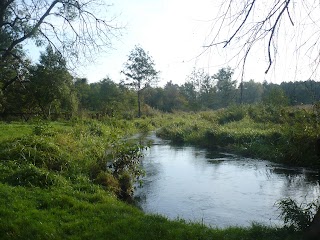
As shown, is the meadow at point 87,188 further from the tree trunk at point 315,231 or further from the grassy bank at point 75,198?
the tree trunk at point 315,231

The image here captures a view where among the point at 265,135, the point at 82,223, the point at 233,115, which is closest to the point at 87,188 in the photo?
the point at 82,223

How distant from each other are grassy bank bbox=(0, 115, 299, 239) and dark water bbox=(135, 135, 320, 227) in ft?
4.10

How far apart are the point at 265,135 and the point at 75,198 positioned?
46.5 ft

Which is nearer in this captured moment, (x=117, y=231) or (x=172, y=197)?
(x=117, y=231)

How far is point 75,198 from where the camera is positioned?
7465 millimetres

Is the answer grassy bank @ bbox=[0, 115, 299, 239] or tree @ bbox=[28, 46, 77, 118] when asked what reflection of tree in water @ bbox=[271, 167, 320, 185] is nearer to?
grassy bank @ bbox=[0, 115, 299, 239]

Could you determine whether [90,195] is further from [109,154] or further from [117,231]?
[109,154]

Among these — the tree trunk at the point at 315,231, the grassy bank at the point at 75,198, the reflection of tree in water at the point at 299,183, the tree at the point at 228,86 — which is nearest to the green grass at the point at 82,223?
the grassy bank at the point at 75,198

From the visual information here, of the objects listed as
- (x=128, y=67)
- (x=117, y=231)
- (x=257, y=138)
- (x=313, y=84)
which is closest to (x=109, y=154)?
(x=117, y=231)

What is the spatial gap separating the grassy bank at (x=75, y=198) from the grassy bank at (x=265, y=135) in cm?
301

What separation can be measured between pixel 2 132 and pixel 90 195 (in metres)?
9.49

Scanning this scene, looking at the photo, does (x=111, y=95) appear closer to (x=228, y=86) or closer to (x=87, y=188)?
(x=87, y=188)

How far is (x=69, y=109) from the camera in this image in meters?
31.2

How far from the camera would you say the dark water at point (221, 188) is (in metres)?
8.58
